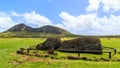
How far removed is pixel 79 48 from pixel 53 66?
11.5 meters

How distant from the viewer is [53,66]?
102 feet

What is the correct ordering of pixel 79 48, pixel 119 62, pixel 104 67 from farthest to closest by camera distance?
pixel 79 48
pixel 119 62
pixel 104 67

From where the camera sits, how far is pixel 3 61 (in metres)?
34.0

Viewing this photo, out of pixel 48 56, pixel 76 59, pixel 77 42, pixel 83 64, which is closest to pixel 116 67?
pixel 83 64

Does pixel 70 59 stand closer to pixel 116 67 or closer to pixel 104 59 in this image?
pixel 104 59

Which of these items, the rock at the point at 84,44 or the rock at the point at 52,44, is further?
the rock at the point at 52,44

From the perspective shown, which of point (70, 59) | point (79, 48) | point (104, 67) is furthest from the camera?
point (79, 48)

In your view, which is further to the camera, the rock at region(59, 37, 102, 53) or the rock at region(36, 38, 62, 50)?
the rock at region(36, 38, 62, 50)

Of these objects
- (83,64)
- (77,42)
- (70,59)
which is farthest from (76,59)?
(77,42)

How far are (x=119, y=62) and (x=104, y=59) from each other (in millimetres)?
2135

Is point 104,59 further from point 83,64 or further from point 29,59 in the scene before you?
point 29,59

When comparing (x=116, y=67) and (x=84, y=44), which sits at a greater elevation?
(x=84, y=44)

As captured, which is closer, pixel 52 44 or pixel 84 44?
pixel 84 44

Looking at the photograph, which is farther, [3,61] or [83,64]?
[3,61]
